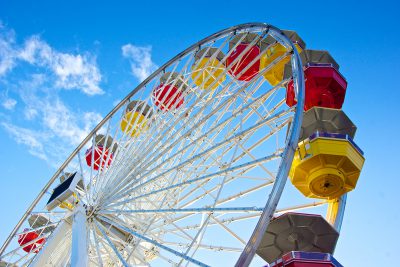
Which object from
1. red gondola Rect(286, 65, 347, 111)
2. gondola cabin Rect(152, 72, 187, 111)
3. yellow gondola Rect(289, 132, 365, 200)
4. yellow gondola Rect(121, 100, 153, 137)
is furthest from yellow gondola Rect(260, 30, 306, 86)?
yellow gondola Rect(121, 100, 153, 137)

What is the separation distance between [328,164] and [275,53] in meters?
3.53

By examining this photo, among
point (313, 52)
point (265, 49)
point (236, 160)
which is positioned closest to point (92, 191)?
point (236, 160)

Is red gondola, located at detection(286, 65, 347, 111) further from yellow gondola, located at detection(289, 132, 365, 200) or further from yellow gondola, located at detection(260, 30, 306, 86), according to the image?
yellow gondola, located at detection(289, 132, 365, 200)

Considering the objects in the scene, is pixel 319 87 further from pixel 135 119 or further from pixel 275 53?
pixel 135 119

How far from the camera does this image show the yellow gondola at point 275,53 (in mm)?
9881

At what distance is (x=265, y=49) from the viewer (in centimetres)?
952

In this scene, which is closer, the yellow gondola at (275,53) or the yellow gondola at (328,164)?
the yellow gondola at (328,164)

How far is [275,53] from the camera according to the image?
1005cm

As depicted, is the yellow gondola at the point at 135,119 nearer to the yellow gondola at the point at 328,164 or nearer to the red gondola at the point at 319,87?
the red gondola at the point at 319,87

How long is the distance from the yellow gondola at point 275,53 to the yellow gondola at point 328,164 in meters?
2.70

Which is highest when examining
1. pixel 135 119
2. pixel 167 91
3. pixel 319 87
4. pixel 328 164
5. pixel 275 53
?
pixel 275 53

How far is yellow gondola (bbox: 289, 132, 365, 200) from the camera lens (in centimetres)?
729

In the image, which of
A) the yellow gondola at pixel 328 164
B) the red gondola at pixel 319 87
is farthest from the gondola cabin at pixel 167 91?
the yellow gondola at pixel 328 164

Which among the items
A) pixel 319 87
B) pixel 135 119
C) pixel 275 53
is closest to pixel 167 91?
pixel 135 119
